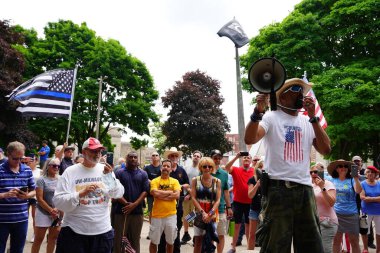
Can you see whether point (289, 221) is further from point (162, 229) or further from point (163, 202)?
point (162, 229)

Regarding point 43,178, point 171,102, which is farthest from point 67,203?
point 171,102

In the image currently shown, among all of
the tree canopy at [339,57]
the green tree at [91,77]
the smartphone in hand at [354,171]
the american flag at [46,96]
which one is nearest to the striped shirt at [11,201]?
the american flag at [46,96]

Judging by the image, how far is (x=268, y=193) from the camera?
347cm

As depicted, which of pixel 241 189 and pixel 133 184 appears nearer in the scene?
pixel 133 184

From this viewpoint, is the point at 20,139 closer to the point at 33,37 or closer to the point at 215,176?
the point at 33,37

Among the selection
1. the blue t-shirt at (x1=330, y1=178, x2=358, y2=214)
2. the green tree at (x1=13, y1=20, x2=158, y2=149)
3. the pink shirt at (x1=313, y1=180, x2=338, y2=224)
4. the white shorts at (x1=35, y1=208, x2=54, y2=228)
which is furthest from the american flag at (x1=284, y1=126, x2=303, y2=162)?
the green tree at (x1=13, y1=20, x2=158, y2=149)

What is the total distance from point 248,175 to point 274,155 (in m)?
6.01

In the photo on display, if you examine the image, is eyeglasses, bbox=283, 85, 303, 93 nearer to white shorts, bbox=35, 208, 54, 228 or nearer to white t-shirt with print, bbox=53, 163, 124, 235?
white t-shirt with print, bbox=53, 163, 124, 235

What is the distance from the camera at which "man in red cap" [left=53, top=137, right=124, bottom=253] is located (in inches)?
185

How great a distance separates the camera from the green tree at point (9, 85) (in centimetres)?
2528

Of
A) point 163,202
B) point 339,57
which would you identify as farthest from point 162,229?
point 339,57

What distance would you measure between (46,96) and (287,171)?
31.3ft

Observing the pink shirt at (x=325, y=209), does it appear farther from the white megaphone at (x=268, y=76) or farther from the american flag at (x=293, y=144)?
the white megaphone at (x=268, y=76)

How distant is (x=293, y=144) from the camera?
3525 millimetres
